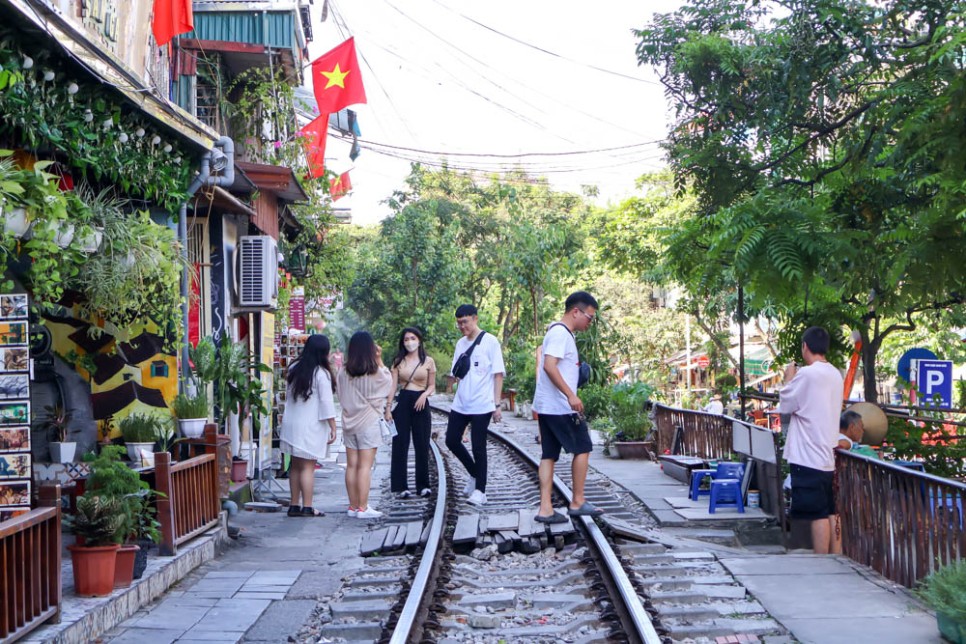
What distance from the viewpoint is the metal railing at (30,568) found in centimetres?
516

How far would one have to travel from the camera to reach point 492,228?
134ft

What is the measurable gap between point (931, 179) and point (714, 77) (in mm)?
3211

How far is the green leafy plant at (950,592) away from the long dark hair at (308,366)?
6.38 metres

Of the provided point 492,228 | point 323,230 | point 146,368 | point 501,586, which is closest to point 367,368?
point 146,368

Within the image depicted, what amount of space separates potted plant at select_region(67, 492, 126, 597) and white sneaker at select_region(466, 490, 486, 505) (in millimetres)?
4802

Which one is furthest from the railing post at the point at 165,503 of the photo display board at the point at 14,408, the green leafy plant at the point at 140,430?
the green leafy plant at the point at 140,430

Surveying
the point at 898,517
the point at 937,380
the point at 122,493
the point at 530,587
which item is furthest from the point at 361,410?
the point at 937,380

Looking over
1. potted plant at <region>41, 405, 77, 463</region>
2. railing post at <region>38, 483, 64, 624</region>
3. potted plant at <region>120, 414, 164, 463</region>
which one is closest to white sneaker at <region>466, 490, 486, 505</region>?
potted plant at <region>120, 414, 164, 463</region>

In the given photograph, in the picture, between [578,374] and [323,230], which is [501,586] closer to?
[578,374]

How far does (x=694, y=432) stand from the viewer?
552 inches

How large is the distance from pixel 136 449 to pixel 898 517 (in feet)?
20.5

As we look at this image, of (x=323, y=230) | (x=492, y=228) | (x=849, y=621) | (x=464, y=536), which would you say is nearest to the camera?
(x=849, y=621)

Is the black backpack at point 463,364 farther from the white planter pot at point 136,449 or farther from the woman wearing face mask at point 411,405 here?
the white planter pot at point 136,449

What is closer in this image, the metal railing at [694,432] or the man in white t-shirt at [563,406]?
the man in white t-shirt at [563,406]
